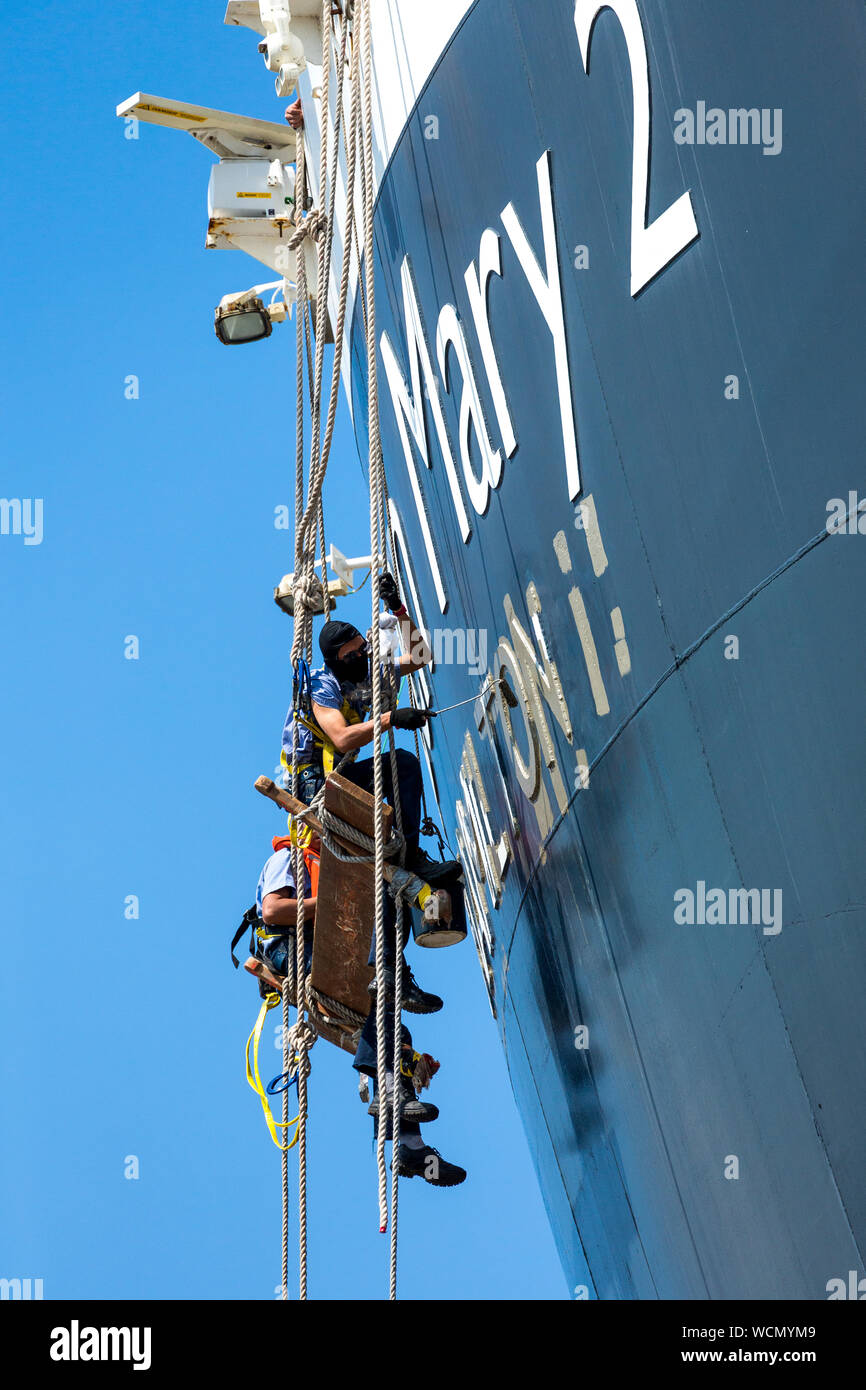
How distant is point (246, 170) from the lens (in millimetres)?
12102

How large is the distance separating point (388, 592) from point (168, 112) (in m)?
6.50

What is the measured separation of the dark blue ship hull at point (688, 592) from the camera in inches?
140

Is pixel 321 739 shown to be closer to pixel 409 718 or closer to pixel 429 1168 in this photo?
pixel 409 718

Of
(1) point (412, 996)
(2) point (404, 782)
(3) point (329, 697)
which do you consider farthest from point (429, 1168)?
(3) point (329, 697)

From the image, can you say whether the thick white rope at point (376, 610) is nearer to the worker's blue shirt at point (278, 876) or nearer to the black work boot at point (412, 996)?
the black work boot at point (412, 996)

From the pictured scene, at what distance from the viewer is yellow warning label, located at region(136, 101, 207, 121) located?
11469 millimetres

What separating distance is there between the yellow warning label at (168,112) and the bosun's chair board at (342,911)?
6441 mm

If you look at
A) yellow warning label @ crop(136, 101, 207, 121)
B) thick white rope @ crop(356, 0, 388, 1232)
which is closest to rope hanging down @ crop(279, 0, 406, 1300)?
thick white rope @ crop(356, 0, 388, 1232)

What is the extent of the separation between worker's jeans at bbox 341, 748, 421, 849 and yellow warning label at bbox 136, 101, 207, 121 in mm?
6435

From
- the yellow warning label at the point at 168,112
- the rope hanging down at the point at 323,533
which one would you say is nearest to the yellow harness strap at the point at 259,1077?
the rope hanging down at the point at 323,533
